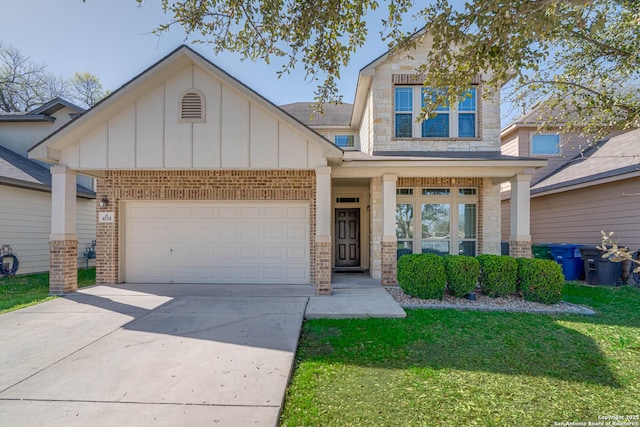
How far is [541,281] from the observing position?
21.0 feet

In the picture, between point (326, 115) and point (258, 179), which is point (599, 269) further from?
point (326, 115)

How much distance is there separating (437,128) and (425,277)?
486 cm

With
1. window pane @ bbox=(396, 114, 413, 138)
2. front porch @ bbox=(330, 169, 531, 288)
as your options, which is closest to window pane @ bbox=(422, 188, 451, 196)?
front porch @ bbox=(330, 169, 531, 288)

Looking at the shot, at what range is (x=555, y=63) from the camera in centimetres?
743

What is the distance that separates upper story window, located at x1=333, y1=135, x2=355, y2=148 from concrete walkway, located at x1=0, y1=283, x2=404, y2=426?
7874 millimetres

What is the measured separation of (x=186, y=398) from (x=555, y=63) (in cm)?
970

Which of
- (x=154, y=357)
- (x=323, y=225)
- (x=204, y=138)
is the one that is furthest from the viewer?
(x=323, y=225)

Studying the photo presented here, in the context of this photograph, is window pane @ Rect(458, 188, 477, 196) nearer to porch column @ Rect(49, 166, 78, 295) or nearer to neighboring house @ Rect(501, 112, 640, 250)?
neighboring house @ Rect(501, 112, 640, 250)

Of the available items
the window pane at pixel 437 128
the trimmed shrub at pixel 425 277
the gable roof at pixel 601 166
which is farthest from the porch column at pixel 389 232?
the gable roof at pixel 601 166

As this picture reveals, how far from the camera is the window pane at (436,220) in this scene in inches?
370

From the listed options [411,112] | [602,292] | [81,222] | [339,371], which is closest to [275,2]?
[339,371]

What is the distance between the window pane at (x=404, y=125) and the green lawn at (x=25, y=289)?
31.2 feet

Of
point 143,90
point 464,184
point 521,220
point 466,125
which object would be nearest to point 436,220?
point 464,184

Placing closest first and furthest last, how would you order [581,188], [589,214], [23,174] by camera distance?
1. [589,214]
2. [581,188]
3. [23,174]
